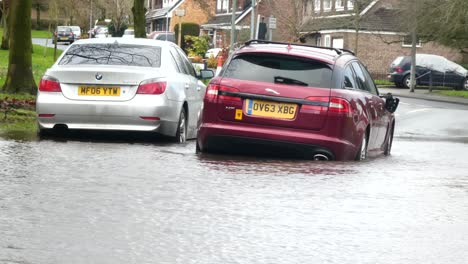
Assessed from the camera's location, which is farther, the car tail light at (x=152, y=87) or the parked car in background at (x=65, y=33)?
the parked car in background at (x=65, y=33)

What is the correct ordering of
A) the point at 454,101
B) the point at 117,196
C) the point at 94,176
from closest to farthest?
the point at 117,196 → the point at 94,176 → the point at 454,101

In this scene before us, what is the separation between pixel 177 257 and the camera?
249 inches

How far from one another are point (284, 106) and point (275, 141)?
0.40 m

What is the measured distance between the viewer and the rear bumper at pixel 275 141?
12.0 meters

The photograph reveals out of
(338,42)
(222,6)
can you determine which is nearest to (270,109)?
(338,42)

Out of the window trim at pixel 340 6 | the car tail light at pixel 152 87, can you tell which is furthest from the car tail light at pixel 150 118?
the window trim at pixel 340 6

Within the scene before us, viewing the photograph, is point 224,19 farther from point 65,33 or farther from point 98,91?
point 98,91

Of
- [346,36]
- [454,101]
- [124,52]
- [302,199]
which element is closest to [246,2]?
[346,36]

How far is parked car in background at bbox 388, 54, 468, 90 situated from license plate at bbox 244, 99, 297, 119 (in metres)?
→ 48.6

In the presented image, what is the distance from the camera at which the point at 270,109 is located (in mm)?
12070

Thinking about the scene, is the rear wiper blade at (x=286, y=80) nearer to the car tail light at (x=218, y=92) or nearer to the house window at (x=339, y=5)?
the car tail light at (x=218, y=92)

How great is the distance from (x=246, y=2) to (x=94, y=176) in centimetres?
9288

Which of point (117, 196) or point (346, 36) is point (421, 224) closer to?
point (117, 196)

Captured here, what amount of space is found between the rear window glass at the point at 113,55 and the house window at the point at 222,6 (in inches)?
3593
